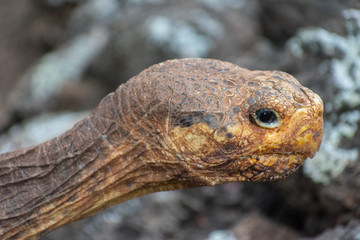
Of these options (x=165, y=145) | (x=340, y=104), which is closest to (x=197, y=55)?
(x=340, y=104)

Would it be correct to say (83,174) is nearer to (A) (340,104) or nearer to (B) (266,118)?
(B) (266,118)

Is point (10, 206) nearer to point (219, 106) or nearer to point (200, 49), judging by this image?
point (219, 106)

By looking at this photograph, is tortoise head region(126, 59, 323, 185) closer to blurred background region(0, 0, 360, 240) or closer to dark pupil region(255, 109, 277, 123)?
dark pupil region(255, 109, 277, 123)

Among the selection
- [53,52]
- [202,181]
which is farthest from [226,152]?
[53,52]

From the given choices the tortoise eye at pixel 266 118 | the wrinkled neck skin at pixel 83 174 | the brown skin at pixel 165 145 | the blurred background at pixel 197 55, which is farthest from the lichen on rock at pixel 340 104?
the wrinkled neck skin at pixel 83 174

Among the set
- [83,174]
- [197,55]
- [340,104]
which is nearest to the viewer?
[83,174]

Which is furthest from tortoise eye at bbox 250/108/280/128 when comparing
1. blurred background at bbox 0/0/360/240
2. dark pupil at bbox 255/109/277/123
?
blurred background at bbox 0/0/360/240
